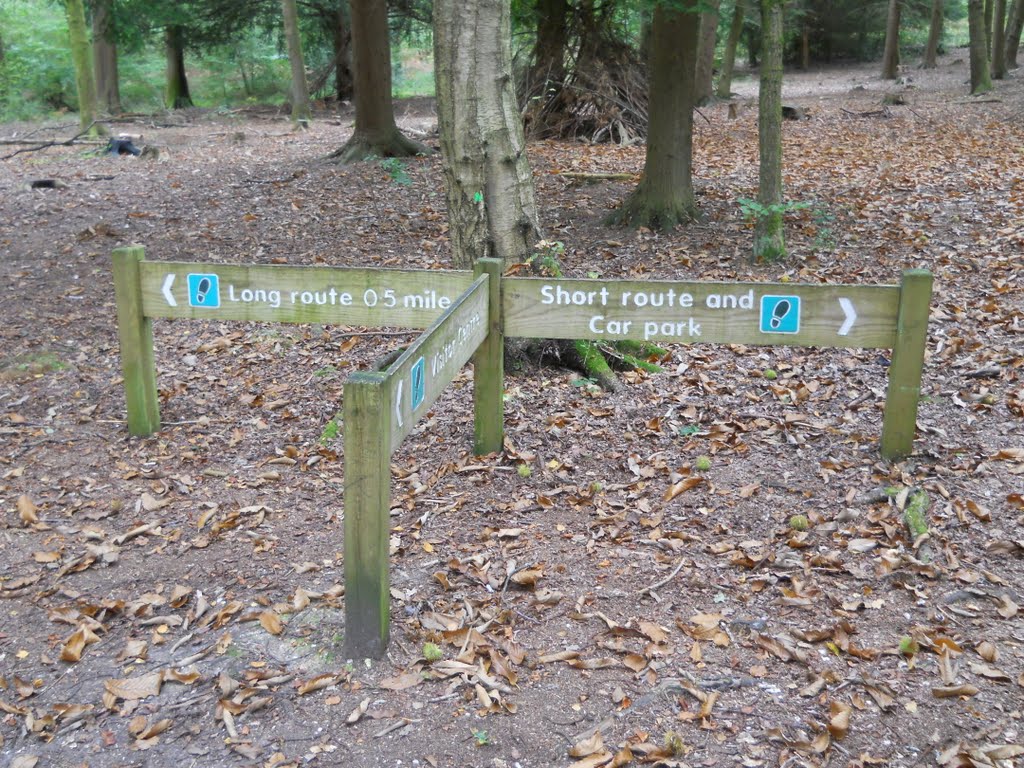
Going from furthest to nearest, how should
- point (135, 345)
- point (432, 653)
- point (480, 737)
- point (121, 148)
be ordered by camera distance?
point (121, 148)
point (135, 345)
point (432, 653)
point (480, 737)

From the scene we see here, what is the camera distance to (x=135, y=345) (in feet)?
17.7

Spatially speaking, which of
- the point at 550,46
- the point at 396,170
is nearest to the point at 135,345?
the point at 396,170

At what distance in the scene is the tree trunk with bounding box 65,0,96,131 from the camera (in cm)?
1672

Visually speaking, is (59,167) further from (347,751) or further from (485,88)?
(347,751)

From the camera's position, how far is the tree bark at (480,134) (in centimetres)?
548

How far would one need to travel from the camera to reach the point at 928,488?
4449mm

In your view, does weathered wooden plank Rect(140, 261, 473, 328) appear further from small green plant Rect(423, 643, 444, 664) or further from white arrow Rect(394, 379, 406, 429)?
small green plant Rect(423, 643, 444, 664)

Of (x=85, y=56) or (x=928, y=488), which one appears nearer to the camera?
(x=928, y=488)

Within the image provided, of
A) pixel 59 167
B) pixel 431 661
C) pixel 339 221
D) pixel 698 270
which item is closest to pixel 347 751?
pixel 431 661

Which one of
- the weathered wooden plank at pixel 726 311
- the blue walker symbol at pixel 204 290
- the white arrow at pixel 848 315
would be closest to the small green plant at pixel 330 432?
the blue walker symbol at pixel 204 290

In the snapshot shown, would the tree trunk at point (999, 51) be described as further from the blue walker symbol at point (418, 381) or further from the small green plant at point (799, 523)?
the blue walker symbol at point (418, 381)

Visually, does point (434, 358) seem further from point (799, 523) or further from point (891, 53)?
point (891, 53)

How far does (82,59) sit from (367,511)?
689 inches

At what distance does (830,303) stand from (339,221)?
730 centimetres
